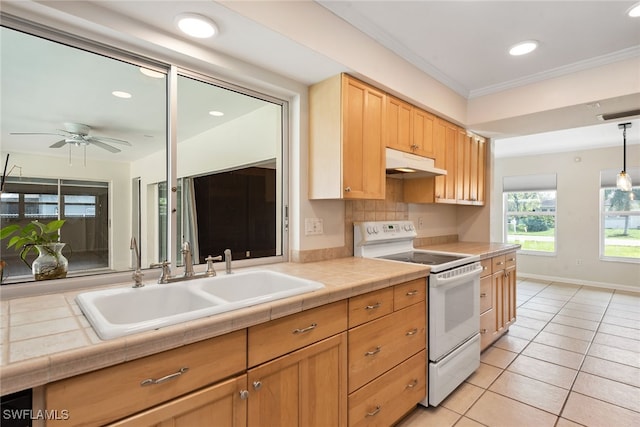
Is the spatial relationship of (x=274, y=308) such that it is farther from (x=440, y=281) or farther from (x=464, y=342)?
(x=464, y=342)

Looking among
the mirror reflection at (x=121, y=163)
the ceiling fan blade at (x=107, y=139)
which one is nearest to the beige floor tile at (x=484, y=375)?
the mirror reflection at (x=121, y=163)

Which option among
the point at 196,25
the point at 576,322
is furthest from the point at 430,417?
the point at 576,322

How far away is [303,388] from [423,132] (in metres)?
2.29

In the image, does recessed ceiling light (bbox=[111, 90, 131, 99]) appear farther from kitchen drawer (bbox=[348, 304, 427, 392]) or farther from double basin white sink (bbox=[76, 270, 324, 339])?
kitchen drawer (bbox=[348, 304, 427, 392])

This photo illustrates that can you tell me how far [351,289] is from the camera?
1539mm

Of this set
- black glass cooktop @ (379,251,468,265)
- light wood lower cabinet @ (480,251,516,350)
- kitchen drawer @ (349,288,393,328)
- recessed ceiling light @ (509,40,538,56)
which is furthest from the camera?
light wood lower cabinet @ (480,251,516,350)

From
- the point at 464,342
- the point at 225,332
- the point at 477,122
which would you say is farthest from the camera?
the point at 477,122

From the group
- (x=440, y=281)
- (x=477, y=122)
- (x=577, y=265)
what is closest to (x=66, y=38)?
(x=440, y=281)

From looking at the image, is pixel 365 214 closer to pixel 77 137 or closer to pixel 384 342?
pixel 384 342

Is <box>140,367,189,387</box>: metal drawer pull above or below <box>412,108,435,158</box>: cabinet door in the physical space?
below

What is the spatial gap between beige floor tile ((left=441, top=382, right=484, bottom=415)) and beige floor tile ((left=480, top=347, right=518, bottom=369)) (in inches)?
20.1

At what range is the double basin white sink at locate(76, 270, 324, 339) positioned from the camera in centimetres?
Result: 101

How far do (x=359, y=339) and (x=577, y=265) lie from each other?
604 centimetres

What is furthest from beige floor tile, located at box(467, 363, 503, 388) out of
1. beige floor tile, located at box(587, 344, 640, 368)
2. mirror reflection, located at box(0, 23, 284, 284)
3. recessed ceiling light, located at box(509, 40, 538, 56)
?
recessed ceiling light, located at box(509, 40, 538, 56)
